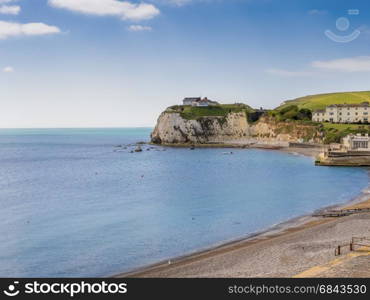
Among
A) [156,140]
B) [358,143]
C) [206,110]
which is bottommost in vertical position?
[156,140]

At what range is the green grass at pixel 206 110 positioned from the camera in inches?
6048

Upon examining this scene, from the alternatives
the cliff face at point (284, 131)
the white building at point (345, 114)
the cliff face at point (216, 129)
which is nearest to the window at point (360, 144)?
the cliff face at point (284, 131)

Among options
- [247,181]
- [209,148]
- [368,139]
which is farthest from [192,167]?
[209,148]

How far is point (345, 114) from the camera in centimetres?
13788

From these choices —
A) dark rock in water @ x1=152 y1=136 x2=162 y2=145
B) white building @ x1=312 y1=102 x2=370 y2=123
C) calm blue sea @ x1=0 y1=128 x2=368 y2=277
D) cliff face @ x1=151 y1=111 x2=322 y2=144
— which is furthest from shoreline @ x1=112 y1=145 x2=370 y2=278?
dark rock in water @ x1=152 y1=136 x2=162 y2=145

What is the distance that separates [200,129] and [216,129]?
20.2 ft

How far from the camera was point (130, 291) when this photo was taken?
15570mm

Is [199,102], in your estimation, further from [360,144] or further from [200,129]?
[360,144]

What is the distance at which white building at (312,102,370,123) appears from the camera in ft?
442

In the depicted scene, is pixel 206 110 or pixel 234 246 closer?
pixel 234 246

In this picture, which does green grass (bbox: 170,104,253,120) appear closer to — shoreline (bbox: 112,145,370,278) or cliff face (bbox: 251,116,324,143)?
cliff face (bbox: 251,116,324,143)

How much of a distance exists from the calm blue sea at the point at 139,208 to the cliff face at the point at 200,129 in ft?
197

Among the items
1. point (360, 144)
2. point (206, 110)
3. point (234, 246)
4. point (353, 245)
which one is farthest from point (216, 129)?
point (353, 245)

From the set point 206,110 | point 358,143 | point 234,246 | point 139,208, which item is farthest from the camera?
point 206,110
